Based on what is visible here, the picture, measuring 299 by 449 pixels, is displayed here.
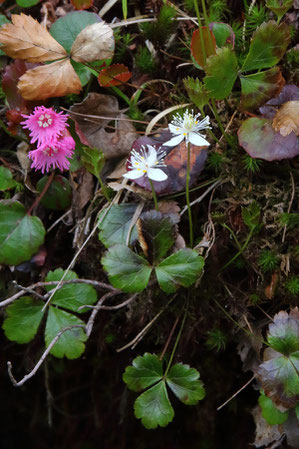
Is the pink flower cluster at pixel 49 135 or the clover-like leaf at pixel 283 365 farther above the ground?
the pink flower cluster at pixel 49 135

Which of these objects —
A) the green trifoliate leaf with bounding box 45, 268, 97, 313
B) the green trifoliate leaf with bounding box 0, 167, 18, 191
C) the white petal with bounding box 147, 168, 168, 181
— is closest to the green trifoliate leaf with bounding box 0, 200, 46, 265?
the green trifoliate leaf with bounding box 0, 167, 18, 191

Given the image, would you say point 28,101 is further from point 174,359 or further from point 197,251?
point 174,359

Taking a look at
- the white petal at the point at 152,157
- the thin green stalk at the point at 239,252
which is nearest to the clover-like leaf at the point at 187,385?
the thin green stalk at the point at 239,252

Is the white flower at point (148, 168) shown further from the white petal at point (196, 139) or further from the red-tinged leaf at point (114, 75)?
the red-tinged leaf at point (114, 75)

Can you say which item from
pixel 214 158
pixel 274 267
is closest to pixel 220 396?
pixel 274 267

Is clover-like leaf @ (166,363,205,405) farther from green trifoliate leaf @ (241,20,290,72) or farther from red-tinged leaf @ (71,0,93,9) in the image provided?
red-tinged leaf @ (71,0,93,9)

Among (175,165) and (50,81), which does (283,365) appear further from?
(50,81)
